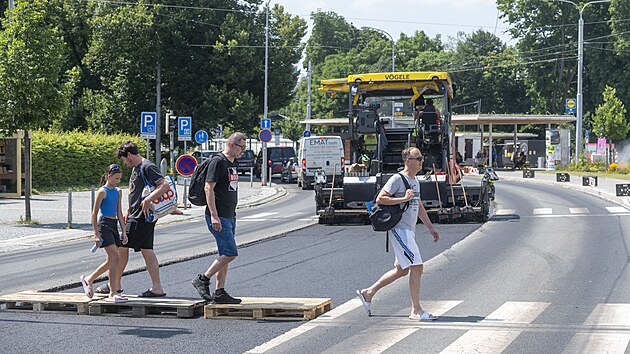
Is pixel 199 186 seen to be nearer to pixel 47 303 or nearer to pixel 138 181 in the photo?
pixel 138 181

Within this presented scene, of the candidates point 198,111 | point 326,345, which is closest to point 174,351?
Answer: point 326,345

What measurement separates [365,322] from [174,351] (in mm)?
2271

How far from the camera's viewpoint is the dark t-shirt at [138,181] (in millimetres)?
10695

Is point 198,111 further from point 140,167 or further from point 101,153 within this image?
point 140,167

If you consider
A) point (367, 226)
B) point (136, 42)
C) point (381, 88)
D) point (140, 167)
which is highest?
point (136, 42)

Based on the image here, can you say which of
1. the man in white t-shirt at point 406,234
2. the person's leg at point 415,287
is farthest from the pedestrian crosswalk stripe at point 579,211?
the person's leg at point 415,287

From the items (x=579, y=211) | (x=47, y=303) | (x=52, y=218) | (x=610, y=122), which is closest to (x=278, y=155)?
(x=610, y=122)

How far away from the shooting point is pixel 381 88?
22.4 metres

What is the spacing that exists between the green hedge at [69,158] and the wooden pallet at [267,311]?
30.2m

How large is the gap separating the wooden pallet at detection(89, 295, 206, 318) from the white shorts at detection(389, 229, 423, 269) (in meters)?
2.24

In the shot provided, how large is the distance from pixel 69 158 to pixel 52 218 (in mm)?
16132

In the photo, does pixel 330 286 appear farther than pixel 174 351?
Yes

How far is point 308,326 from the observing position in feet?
31.9

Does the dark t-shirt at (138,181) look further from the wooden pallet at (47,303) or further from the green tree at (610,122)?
the green tree at (610,122)
